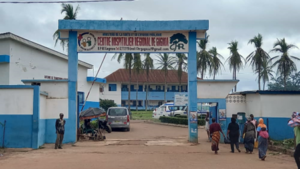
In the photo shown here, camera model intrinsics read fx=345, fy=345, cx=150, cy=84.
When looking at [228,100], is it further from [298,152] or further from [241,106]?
[298,152]

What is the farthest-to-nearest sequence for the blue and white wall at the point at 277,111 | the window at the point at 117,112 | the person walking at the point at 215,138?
the window at the point at 117,112
the blue and white wall at the point at 277,111
the person walking at the point at 215,138

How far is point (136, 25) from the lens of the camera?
55.0 feet

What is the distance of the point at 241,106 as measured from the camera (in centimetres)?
1709

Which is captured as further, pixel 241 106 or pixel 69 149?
pixel 241 106

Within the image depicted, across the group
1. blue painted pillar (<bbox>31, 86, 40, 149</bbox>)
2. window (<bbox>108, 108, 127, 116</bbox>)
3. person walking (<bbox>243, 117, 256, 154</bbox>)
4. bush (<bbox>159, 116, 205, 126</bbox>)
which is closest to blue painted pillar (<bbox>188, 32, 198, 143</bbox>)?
person walking (<bbox>243, 117, 256, 154</bbox>)

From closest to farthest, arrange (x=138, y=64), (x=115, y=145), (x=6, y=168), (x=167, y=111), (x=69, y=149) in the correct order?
(x=6, y=168) < (x=69, y=149) < (x=115, y=145) < (x=167, y=111) < (x=138, y=64)

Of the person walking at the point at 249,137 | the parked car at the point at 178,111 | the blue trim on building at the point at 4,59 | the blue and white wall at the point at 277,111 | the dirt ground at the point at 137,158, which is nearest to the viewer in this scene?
the dirt ground at the point at 137,158

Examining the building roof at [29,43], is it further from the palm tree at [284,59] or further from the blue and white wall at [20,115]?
the palm tree at [284,59]

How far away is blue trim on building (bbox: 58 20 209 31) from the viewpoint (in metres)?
16.6

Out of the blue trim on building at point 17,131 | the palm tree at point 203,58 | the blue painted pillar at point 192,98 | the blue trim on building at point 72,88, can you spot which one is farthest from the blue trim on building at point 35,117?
the palm tree at point 203,58

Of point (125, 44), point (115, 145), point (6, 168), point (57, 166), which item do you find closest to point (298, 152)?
point (57, 166)

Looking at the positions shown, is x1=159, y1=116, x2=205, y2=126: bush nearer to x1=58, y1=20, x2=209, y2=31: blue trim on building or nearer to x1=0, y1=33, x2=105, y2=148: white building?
x1=0, y1=33, x2=105, y2=148: white building

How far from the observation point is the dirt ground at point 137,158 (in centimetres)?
1030

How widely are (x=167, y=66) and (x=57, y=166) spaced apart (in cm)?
4021
